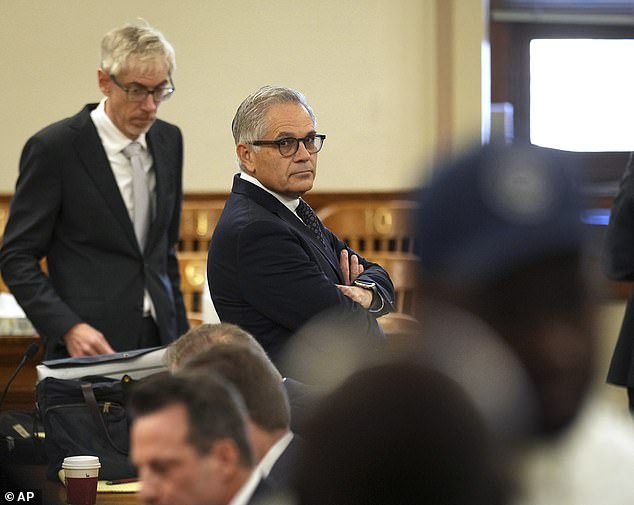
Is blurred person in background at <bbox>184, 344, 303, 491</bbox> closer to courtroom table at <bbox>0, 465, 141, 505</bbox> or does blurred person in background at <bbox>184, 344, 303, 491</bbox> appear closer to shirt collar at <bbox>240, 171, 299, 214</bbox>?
courtroom table at <bbox>0, 465, 141, 505</bbox>

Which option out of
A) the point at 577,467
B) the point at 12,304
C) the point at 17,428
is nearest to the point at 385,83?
the point at 12,304

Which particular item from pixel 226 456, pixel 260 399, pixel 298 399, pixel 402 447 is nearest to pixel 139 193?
pixel 298 399

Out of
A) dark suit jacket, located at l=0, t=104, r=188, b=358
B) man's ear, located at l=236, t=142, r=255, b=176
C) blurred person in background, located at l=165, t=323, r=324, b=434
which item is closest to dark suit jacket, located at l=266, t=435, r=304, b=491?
blurred person in background, located at l=165, t=323, r=324, b=434

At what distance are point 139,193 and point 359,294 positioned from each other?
1143 millimetres

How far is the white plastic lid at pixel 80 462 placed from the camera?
2889 mm

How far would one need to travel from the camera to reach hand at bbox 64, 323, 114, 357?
3822mm

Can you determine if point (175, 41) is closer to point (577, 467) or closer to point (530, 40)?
point (530, 40)

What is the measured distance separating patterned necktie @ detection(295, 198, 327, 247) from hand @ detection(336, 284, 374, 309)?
164 millimetres

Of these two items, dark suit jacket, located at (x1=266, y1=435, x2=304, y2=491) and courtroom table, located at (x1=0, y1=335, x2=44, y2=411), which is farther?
courtroom table, located at (x1=0, y1=335, x2=44, y2=411)

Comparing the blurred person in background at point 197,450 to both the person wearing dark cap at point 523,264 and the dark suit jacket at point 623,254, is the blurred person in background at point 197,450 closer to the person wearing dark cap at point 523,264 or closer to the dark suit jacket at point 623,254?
the person wearing dark cap at point 523,264

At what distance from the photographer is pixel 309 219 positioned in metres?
3.32

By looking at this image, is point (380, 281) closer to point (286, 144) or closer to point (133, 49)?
point (286, 144)

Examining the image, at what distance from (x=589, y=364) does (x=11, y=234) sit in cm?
317

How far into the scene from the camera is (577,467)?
121cm
